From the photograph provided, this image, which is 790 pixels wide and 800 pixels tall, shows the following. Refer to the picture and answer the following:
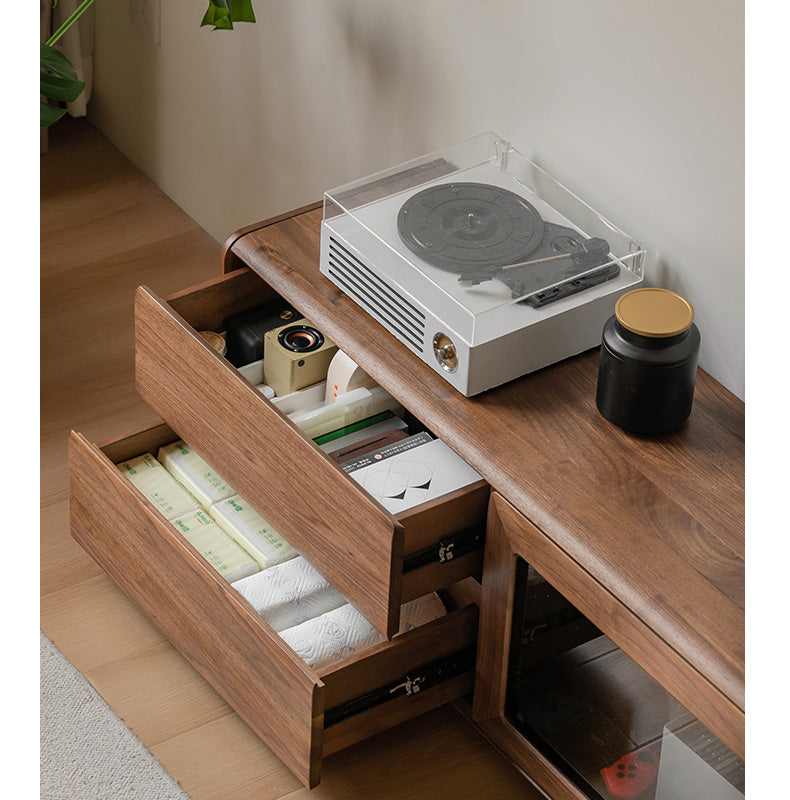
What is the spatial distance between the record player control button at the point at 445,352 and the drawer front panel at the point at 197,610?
1.19ft

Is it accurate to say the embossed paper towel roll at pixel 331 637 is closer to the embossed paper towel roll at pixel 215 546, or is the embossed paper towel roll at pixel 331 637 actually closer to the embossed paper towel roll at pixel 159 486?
the embossed paper towel roll at pixel 215 546

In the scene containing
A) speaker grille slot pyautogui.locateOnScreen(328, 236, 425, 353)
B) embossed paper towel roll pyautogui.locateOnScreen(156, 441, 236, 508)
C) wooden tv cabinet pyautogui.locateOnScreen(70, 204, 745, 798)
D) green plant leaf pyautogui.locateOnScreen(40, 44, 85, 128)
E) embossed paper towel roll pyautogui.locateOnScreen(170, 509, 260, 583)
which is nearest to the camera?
wooden tv cabinet pyautogui.locateOnScreen(70, 204, 745, 798)

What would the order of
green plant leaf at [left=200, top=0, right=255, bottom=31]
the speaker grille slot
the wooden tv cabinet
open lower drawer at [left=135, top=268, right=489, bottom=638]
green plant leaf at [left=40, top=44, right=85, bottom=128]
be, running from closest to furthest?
the wooden tv cabinet < open lower drawer at [left=135, top=268, right=489, bottom=638] < the speaker grille slot < green plant leaf at [left=200, top=0, right=255, bottom=31] < green plant leaf at [left=40, top=44, right=85, bottom=128]

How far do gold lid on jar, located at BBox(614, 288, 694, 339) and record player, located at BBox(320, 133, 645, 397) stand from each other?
0.37 ft

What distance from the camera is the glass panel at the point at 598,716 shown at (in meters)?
1.15

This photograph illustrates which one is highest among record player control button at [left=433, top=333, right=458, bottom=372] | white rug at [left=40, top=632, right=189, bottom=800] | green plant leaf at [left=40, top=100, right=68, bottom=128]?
green plant leaf at [left=40, top=100, right=68, bottom=128]

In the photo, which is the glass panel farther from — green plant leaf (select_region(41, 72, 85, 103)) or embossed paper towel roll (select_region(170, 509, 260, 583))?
green plant leaf (select_region(41, 72, 85, 103))

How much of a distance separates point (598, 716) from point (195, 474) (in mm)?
644

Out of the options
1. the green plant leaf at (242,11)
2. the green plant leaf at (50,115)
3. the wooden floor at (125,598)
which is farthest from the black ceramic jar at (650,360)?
the green plant leaf at (50,115)

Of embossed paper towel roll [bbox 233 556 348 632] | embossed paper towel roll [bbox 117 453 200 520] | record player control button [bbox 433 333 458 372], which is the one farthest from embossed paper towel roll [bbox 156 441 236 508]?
record player control button [bbox 433 333 458 372]

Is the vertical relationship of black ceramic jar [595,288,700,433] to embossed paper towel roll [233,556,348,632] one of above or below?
above

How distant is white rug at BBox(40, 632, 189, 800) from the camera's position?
1.42 meters

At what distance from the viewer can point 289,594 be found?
4.72ft
